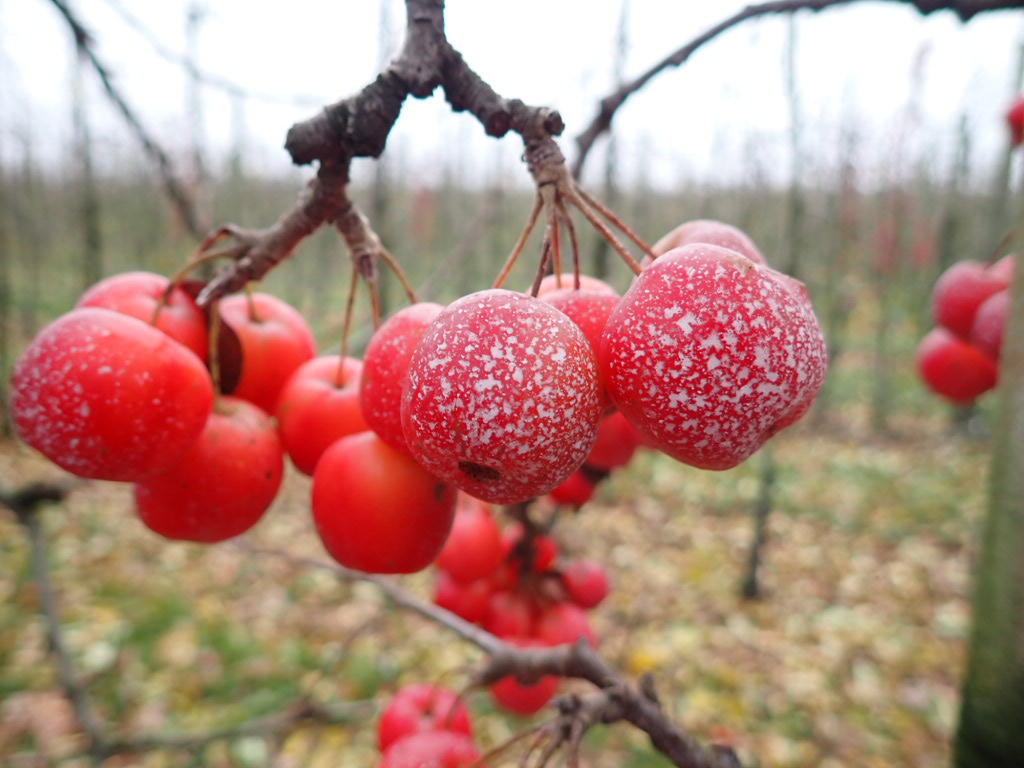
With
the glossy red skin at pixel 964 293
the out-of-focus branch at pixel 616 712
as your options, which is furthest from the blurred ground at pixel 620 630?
the glossy red skin at pixel 964 293

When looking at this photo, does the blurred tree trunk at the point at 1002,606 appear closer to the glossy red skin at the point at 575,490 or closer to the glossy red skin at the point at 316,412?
the glossy red skin at the point at 575,490

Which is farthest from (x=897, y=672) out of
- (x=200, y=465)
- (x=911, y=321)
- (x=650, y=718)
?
(x=911, y=321)

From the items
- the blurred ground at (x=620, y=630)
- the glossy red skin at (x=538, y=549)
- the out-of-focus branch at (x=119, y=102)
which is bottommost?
the blurred ground at (x=620, y=630)

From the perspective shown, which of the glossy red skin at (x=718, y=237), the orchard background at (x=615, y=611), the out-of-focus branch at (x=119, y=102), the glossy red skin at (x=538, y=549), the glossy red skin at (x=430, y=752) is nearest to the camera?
the glossy red skin at (x=718, y=237)

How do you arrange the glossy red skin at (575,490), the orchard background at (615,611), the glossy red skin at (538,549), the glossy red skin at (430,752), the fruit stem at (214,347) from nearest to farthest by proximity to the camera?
the fruit stem at (214,347), the glossy red skin at (430,752), the glossy red skin at (575,490), the glossy red skin at (538,549), the orchard background at (615,611)

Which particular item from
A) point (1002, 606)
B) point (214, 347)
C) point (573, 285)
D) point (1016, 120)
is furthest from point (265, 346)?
point (1016, 120)

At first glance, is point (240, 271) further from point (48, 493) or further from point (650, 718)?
point (48, 493)

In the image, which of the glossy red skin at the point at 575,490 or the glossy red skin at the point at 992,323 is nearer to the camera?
the glossy red skin at the point at 575,490
